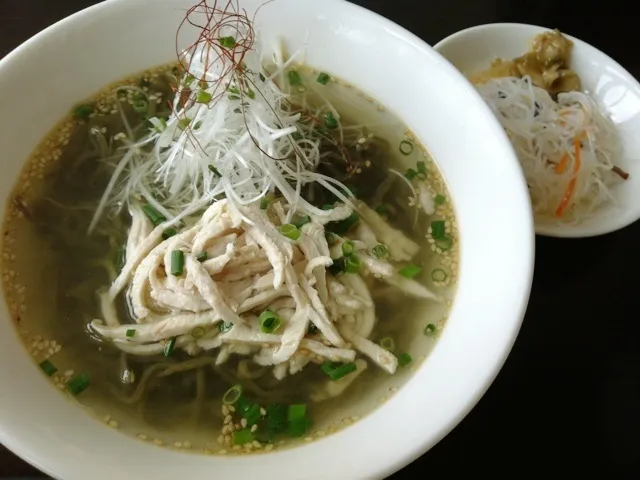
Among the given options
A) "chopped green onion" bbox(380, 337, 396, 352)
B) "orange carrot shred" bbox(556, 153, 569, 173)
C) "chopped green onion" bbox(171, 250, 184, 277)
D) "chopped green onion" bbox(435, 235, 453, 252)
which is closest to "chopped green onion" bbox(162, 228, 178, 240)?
"chopped green onion" bbox(171, 250, 184, 277)

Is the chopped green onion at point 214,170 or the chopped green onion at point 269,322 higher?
the chopped green onion at point 214,170

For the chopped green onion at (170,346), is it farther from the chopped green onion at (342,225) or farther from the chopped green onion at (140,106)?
the chopped green onion at (140,106)

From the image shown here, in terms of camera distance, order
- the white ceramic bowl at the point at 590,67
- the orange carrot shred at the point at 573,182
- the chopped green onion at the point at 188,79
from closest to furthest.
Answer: the chopped green onion at the point at 188,79 < the orange carrot shred at the point at 573,182 < the white ceramic bowl at the point at 590,67

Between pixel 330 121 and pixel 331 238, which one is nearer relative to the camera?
pixel 331 238

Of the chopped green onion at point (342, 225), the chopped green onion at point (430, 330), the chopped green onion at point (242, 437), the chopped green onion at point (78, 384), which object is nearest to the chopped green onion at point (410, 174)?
the chopped green onion at point (342, 225)

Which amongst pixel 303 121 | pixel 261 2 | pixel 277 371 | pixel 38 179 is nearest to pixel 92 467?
pixel 277 371

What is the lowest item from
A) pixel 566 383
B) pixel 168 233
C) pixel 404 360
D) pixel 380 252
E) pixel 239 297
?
pixel 566 383

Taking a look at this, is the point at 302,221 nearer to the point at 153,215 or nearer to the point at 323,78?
the point at 153,215

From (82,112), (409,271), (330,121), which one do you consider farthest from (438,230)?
(82,112)
